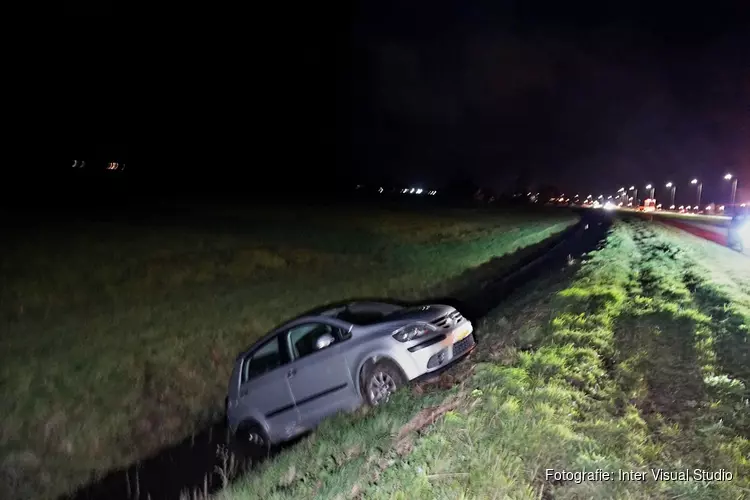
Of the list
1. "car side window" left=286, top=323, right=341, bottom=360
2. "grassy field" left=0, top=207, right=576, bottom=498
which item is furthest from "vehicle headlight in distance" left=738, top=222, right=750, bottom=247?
"car side window" left=286, top=323, right=341, bottom=360

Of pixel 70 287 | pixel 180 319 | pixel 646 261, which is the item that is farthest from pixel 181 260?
pixel 646 261

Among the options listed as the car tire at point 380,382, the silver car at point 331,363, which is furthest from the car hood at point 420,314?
the car tire at point 380,382

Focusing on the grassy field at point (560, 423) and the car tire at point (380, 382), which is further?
the car tire at point (380, 382)

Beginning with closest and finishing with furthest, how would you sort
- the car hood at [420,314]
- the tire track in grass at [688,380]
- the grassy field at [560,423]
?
the grassy field at [560,423]
the tire track in grass at [688,380]
the car hood at [420,314]

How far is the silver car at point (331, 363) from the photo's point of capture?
8.02 m

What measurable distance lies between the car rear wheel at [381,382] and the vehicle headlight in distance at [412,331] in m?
0.38

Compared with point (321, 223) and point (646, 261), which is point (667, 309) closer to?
point (646, 261)

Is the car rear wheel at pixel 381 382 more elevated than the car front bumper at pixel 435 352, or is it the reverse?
the car front bumper at pixel 435 352

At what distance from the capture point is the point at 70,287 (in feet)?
55.6

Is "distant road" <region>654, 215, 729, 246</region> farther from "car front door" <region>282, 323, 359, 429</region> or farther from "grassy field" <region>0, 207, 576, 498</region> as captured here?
"car front door" <region>282, 323, 359, 429</region>

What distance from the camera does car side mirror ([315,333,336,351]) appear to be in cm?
848

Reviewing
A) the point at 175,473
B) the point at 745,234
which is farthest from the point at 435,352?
the point at 745,234

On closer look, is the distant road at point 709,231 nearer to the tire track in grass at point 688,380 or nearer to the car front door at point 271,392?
the tire track in grass at point 688,380

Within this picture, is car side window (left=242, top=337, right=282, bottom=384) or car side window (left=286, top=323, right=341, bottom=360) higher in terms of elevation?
car side window (left=286, top=323, right=341, bottom=360)
